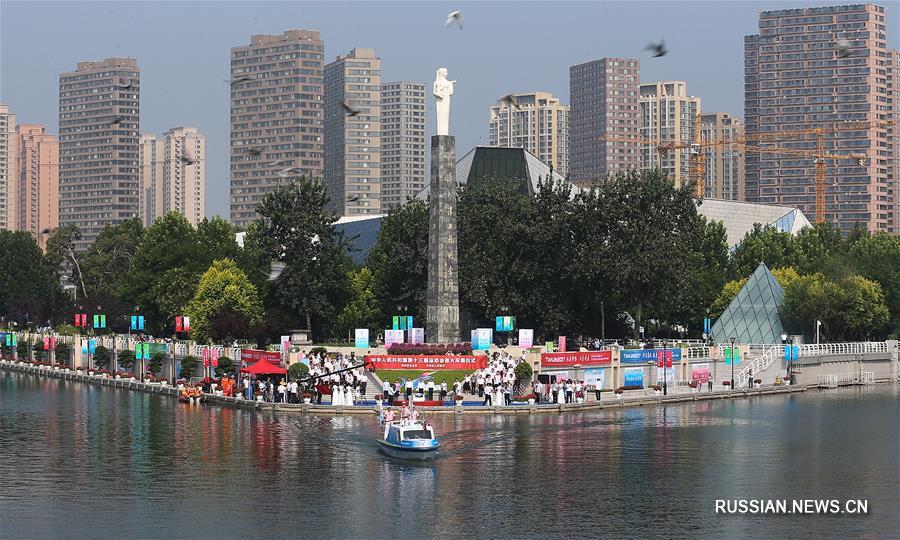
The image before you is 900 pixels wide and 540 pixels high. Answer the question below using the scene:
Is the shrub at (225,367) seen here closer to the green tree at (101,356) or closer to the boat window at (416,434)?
the green tree at (101,356)

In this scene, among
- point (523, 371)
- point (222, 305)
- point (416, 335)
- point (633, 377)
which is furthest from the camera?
point (222, 305)

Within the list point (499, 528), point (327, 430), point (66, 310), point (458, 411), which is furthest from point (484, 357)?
point (66, 310)

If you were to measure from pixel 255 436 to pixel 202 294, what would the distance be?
53.5 meters

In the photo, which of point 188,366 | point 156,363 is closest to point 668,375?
point 188,366

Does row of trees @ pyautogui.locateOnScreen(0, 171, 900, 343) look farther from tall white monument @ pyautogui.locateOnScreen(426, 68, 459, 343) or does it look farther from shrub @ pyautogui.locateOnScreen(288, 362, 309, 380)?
shrub @ pyautogui.locateOnScreen(288, 362, 309, 380)

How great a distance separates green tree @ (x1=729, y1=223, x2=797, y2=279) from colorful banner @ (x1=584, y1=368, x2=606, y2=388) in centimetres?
4586

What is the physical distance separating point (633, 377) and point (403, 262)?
27.8 m

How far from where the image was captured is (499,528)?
47.2 meters

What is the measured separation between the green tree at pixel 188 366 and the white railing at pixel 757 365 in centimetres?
4194

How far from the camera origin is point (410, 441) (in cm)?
6050

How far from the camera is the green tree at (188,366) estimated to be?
103812 millimetres

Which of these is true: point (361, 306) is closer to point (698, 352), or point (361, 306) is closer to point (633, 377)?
point (698, 352)

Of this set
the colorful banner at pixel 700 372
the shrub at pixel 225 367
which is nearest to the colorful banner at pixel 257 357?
the shrub at pixel 225 367

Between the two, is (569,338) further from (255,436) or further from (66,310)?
(66,310)
